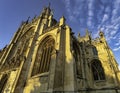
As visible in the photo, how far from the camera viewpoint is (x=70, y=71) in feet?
35.2

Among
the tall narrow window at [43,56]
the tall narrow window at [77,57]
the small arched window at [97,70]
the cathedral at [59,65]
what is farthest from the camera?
the small arched window at [97,70]

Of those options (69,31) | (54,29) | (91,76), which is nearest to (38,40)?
(54,29)

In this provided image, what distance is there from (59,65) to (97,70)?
9019 mm

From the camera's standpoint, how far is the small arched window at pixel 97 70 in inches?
662

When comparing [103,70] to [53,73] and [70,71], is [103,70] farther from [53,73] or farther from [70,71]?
[53,73]

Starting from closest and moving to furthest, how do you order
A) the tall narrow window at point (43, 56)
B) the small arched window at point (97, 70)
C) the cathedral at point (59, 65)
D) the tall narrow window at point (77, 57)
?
the cathedral at point (59, 65) → the tall narrow window at point (43, 56) → the tall narrow window at point (77, 57) → the small arched window at point (97, 70)

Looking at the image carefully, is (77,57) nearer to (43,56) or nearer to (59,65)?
(43,56)

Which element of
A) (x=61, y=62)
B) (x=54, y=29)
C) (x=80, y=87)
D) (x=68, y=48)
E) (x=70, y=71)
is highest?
(x=54, y=29)

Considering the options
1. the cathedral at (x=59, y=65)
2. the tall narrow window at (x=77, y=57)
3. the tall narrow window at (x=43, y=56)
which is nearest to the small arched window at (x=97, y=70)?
the cathedral at (x=59, y=65)

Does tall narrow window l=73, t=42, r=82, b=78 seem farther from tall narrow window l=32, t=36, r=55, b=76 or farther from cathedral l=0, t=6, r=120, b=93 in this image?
tall narrow window l=32, t=36, r=55, b=76

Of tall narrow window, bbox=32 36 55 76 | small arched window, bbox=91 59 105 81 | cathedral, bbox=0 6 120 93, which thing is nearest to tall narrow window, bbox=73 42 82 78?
cathedral, bbox=0 6 120 93

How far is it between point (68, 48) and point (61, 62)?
1.87m

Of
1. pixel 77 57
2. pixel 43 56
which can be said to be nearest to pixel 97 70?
pixel 77 57

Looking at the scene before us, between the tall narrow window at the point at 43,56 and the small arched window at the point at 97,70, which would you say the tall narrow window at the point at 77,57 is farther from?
the tall narrow window at the point at 43,56
